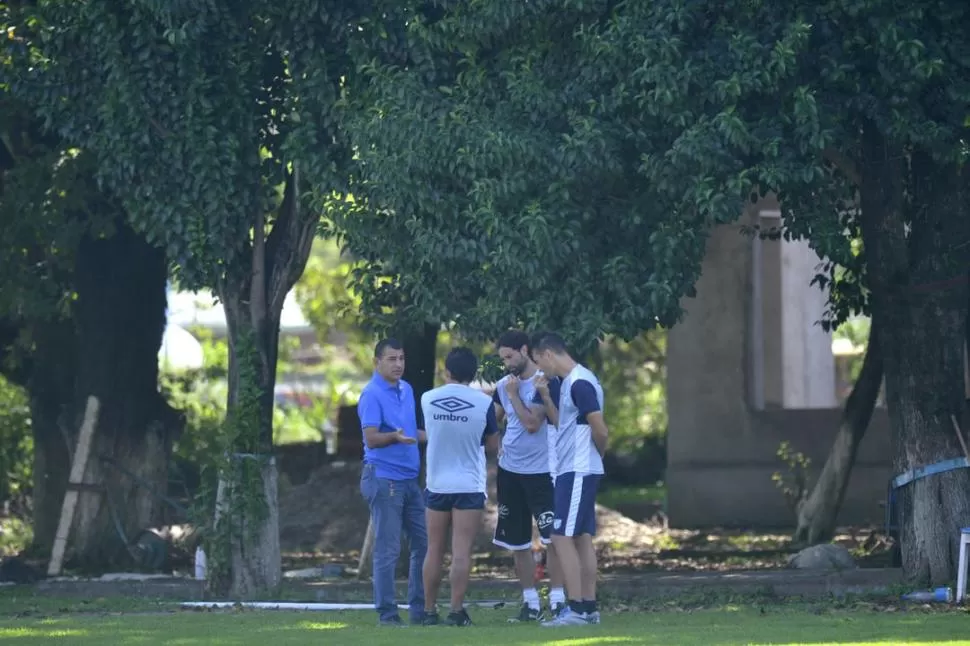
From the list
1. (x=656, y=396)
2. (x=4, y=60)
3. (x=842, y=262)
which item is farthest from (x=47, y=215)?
(x=656, y=396)

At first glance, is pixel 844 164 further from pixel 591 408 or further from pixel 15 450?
pixel 15 450

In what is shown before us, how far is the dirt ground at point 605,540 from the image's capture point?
16.8 meters

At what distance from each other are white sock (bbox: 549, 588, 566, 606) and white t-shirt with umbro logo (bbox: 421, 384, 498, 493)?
85cm

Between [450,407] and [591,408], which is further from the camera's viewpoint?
[450,407]

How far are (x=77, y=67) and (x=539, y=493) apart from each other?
5913 mm

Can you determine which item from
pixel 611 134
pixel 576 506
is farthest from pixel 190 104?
pixel 576 506

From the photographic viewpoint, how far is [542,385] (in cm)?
1057

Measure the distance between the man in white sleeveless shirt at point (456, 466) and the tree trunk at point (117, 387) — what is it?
21.7ft

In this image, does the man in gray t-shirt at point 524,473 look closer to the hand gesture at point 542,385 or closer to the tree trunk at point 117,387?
the hand gesture at point 542,385

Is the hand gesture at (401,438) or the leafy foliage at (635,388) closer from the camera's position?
the hand gesture at (401,438)

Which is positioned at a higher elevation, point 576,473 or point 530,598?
point 576,473

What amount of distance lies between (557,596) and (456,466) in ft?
3.69

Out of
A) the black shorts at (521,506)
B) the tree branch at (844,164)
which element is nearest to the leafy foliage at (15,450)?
the black shorts at (521,506)

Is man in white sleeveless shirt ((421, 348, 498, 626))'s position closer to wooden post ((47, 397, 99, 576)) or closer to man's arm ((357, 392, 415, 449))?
man's arm ((357, 392, 415, 449))
